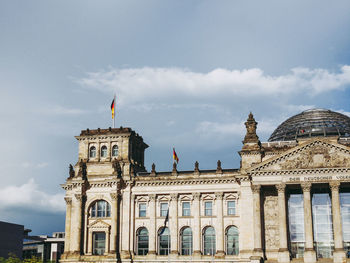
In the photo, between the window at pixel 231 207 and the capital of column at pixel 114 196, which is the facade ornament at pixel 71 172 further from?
the window at pixel 231 207

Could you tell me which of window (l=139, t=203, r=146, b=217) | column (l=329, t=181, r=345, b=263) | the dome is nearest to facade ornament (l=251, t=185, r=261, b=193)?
column (l=329, t=181, r=345, b=263)

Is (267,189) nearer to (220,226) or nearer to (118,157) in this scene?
(220,226)

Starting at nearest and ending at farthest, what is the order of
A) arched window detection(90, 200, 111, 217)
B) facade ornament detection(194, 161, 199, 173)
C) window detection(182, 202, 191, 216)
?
1. window detection(182, 202, 191, 216)
2. facade ornament detection(194, 161, 199, 173)
3. arched window detection(90, 200, 111, 217)

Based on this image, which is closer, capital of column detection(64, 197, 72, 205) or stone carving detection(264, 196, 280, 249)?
stone carving detection(264, 196, 280, 249)

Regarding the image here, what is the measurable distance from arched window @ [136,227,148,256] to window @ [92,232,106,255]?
16.7 feet

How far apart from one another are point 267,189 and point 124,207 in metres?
21.2

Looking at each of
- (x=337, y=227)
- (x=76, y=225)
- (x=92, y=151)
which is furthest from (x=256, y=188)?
(x=92, y=151)

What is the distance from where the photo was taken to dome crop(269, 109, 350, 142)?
7981 cm

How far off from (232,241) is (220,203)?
5.56 m

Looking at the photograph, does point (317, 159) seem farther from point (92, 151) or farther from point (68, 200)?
point (68, 200)

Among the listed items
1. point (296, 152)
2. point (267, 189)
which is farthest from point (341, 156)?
point (267, 189)

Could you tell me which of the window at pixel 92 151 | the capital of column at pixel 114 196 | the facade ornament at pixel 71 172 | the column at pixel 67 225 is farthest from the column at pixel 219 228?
the facade ornament at pixel 71 172

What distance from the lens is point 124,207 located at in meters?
76.1

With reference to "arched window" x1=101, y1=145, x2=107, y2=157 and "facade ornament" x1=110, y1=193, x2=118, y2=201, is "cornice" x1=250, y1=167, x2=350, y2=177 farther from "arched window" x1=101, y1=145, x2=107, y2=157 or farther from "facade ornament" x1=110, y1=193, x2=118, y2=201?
"arched window" x1=101, y1=145, x2=107, y2=157
